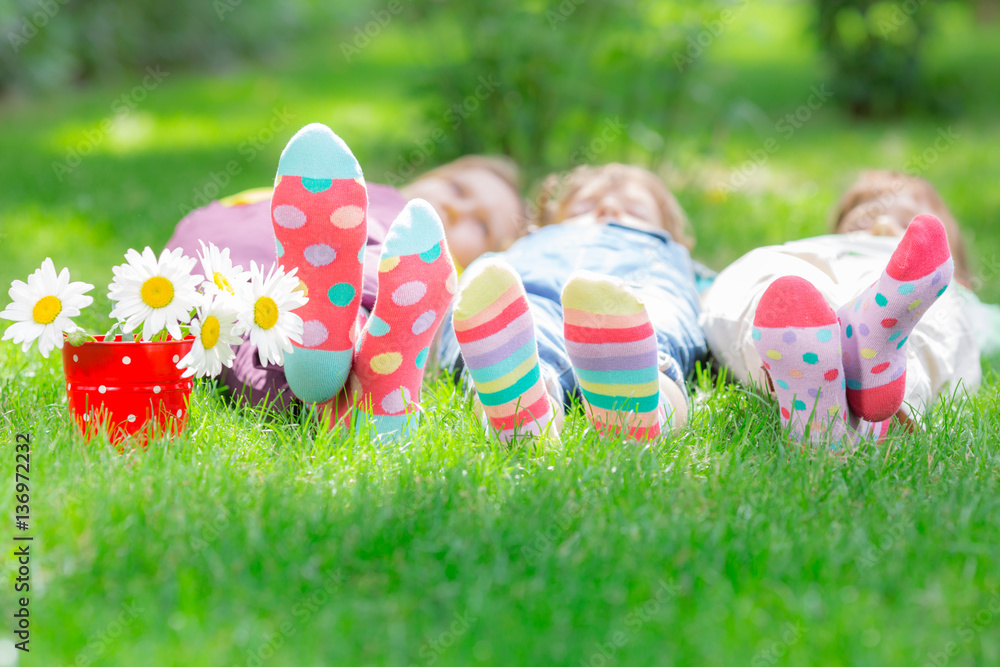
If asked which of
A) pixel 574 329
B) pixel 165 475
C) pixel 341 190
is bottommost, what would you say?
pixel 165 475

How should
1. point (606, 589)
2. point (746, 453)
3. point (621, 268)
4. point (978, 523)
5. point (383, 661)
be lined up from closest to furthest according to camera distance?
1. point (383, 661)
2. point (606, 589)
3. point (978, 523)
4. point (746, 453)
5. point (621, 268)

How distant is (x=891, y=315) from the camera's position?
144cm

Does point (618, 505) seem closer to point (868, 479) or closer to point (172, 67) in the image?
point (868, 479)

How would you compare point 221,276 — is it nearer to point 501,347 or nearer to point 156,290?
point 156,290

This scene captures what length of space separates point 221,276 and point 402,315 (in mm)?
295

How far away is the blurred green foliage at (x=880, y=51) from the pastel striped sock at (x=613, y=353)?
18.4 ft

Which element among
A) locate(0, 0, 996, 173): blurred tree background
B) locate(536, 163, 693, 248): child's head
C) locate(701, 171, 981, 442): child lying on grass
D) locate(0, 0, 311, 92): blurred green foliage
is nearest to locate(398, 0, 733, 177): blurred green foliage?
locate(0, 0, 996, 173): blurred tree background

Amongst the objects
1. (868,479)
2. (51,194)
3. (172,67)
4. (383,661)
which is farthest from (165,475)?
(172,67)

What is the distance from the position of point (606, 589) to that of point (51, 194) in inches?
126

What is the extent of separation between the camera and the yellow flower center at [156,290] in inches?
53.2

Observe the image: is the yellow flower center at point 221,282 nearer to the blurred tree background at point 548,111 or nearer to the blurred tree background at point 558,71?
the blurred tree background at point 548,111

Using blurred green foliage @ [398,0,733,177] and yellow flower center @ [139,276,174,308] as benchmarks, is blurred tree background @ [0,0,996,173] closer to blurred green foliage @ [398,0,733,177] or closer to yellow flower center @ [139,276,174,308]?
blurred green foliage @ [398,0,733,177]

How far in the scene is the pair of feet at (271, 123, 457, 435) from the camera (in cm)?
149

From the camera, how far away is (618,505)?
1269 millimetres
